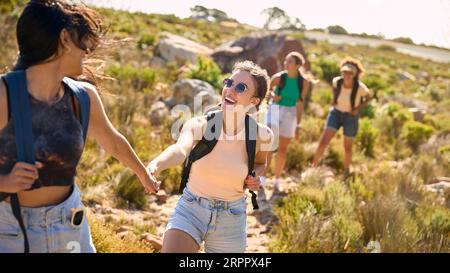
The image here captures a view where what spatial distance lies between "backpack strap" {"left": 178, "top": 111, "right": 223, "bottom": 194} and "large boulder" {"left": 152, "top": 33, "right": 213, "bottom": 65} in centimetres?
1496

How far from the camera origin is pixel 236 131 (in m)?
3.43

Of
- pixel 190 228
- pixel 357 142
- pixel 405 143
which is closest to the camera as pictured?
pixel 190 228

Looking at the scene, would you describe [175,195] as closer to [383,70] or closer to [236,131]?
[236,131]

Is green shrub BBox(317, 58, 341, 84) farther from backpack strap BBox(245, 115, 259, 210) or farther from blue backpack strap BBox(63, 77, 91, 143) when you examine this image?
blue backpack strap BBox(63, 77, 91, 143)

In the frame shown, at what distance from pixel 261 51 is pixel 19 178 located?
51.8 ft

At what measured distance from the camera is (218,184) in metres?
3.30

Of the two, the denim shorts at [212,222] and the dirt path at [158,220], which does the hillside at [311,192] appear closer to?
the dirt path at [158,220]

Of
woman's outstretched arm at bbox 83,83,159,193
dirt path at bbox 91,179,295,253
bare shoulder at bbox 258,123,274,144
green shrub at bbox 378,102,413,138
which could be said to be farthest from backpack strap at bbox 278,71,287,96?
green shrub at bbox 378,102,413,138

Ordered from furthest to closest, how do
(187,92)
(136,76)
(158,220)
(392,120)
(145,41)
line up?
(145,41), (392,120), (136,76), (187,92), (158,220)

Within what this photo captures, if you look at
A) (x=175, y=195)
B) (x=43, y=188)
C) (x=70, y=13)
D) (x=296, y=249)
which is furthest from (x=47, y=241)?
(x=175, y=195)

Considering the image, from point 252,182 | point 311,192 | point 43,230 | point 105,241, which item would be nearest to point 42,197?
point 43,230

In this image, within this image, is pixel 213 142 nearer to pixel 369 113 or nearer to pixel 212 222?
pixel 212 222

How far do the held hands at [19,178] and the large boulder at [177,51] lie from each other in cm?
1622

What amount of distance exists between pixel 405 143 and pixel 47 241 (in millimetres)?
11539
